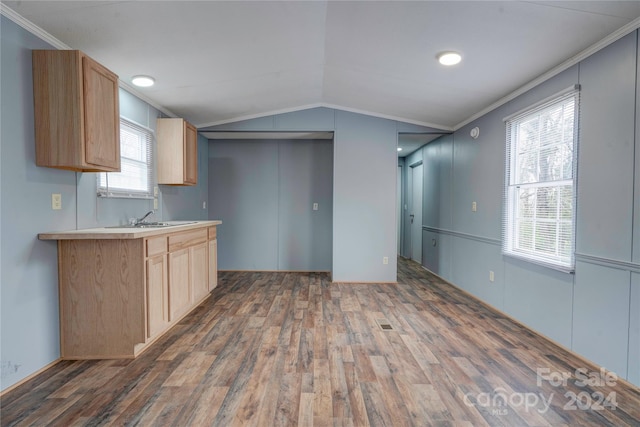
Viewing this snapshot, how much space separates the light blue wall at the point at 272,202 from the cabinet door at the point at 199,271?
4.96 ft

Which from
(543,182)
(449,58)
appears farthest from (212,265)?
(543,182)

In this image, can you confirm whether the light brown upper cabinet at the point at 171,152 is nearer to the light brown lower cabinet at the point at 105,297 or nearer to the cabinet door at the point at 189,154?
the cabinet door at the point at 189,154

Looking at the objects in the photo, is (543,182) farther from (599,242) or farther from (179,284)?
(179,284)

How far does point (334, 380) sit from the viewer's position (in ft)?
6.42

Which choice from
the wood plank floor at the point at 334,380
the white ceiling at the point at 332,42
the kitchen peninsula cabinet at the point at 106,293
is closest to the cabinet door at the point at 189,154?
the white ceiling at the point at 332,42

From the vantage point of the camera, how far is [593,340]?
2168 millimetres

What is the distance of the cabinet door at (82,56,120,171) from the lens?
209 centimetres

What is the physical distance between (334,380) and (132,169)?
275 cm

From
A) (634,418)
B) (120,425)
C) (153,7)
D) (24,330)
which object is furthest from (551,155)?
(24,330)

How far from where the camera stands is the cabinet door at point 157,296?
7.70 feet

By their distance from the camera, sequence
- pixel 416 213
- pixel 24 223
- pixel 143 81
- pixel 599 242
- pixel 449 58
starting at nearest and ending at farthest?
1. pixel 24 223
2. pixel 599 242
3. pixel 449 58
4. pixel 143 81
5. pixel 416 213

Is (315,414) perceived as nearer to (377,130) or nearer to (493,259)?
(493,259)

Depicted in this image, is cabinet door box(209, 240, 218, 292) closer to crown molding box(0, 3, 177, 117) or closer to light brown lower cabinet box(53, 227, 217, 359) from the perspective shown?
light brown lower cabinet box(53, 227, 217, 359)

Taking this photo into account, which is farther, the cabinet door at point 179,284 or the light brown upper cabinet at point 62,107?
the cabinet door at point 179,284
